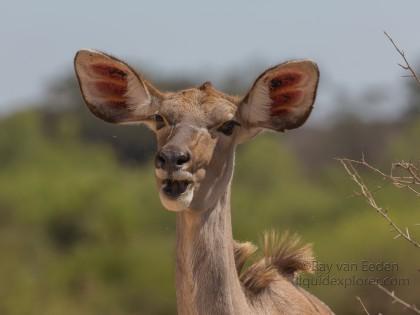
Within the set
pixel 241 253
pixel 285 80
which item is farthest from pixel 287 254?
pixel 285 80

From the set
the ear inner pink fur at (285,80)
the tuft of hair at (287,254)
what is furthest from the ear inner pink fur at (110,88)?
the tuft of hair at (287,254)

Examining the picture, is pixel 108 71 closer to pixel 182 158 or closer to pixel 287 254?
pixel 182 158

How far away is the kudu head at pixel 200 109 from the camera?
29.7ft

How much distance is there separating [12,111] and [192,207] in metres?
71.8

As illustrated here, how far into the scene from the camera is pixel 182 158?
28.7 ft

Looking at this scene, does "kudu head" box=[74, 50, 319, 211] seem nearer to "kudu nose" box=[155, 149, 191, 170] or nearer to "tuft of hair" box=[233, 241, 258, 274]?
"kudu nose" box=[155, 149, 191, 170]

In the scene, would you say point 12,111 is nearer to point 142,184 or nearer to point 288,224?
point 142,184

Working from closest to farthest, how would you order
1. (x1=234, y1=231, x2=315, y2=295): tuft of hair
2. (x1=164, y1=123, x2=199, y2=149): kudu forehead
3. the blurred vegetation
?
(x1=164, y1=123, x2=199, y2=149): kudu forehead
(x1=234, y1=231, x2=315, y2=295): tuft of hair
the blurred vegetation

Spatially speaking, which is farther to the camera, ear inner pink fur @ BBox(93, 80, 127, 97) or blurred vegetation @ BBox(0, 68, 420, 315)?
blurred vegetation @ BBox(0, 68, 420, 315)

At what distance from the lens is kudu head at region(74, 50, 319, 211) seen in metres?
9.05

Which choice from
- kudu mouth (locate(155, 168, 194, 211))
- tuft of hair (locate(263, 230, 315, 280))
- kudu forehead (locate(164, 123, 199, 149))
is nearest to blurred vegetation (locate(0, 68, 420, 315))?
tuft of hair (locate(263, 230, 315, 280))

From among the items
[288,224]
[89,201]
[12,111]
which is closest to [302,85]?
[288,224]

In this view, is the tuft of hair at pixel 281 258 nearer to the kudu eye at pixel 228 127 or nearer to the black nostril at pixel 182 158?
the kudu eye at pixel 228 127

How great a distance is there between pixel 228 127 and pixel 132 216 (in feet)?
123
